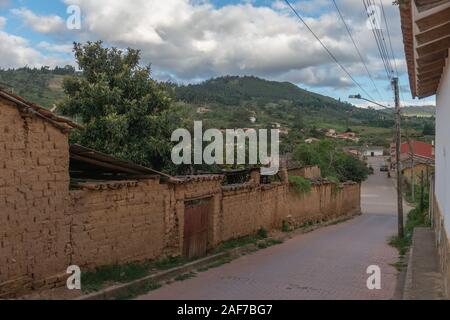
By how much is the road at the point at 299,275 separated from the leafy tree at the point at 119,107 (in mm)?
5345

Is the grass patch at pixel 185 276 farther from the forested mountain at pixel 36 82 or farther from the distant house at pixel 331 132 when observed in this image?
the distant house at pixel 331 132

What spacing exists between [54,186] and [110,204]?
1.63m

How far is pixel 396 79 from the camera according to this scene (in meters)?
23.7

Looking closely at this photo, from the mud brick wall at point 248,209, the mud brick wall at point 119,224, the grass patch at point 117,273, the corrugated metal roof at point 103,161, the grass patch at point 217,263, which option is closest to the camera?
the grass patch at point 117,273

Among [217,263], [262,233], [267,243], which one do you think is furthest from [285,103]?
[217,263]

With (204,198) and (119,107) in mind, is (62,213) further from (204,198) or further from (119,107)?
(119,107)

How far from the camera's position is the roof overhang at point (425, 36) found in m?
6.70

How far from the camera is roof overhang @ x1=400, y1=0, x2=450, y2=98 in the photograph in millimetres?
6703

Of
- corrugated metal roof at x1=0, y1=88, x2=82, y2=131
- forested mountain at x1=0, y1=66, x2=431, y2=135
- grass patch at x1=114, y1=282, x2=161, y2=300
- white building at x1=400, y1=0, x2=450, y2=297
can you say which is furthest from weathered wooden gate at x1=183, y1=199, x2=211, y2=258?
forested mountain at x1=0, y1=66, x2=431, y2=135

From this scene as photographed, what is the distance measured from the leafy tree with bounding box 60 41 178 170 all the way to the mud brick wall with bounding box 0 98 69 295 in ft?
24.3

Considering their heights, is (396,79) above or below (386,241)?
above

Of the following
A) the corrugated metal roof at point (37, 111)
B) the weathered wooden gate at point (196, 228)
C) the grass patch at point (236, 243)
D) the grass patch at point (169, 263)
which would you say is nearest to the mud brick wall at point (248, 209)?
the grass patch at point (236, 243)
